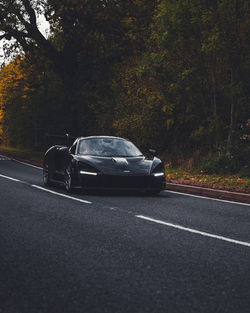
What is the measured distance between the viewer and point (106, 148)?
1356 centimetres

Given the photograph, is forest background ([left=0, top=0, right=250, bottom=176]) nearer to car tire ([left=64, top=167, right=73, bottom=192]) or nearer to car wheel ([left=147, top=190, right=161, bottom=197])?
car wheel ([left=147, top=190, right=161, bottom=197])

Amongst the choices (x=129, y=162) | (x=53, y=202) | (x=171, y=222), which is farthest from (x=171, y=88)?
(x=171, y=222)

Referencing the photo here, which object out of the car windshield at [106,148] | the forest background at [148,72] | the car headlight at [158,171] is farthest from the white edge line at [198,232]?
the forest background at [148,72]

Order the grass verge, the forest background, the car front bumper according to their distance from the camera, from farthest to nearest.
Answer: the forest background → the grass verge → the car front bumper

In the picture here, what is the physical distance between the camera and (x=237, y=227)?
822 centimetres

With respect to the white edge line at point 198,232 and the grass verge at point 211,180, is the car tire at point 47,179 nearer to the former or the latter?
the grass verge at point 211,180

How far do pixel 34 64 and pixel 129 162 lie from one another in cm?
2249

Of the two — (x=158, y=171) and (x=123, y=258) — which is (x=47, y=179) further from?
(x=123, y=258)

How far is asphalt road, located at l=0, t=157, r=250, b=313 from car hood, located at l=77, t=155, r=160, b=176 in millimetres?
1818

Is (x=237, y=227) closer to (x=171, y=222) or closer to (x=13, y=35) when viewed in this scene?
(x=171, y=222)

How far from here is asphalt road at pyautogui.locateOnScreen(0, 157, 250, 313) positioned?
432 centimetres

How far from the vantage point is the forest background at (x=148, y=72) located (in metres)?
17.8

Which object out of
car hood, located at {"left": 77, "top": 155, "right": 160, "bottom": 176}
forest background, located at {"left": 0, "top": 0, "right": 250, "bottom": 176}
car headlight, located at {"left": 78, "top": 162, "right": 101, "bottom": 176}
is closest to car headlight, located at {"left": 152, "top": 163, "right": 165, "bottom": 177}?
car hood, located at {"left": 77, "top": 155, "right": 160, "bottom": 176}

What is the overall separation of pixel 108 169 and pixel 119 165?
29cm
